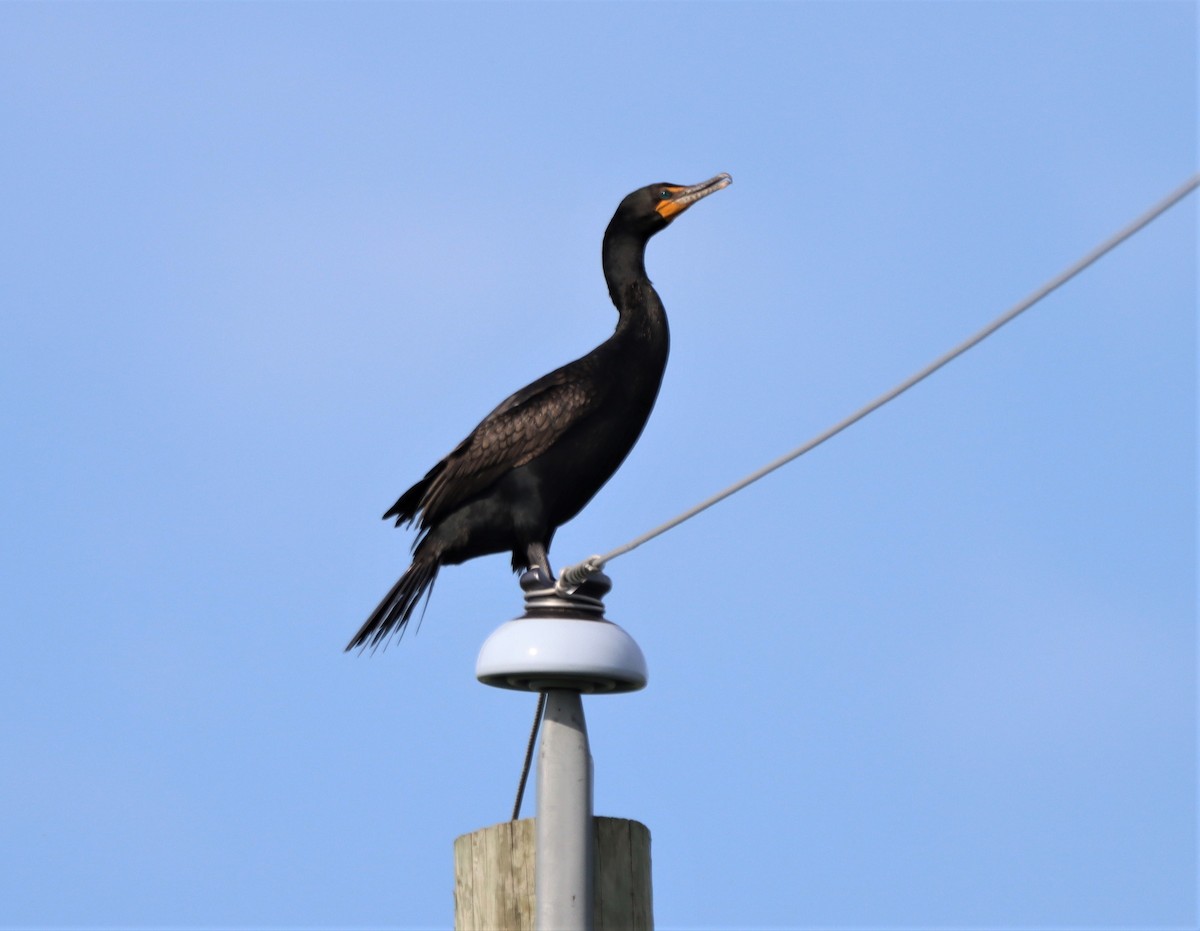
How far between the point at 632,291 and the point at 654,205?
32 centimetres

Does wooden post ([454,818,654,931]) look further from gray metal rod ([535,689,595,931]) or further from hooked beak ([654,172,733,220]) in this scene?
hooked beak ([654,172,733,220])

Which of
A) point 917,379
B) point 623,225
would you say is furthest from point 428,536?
point 917,379

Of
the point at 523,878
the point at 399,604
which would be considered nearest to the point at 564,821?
the point at 523,878

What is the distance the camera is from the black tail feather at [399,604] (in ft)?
18.5

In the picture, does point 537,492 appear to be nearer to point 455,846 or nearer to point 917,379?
point 455,846

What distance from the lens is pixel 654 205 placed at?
242 inches

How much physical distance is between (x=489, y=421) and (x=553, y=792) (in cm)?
213

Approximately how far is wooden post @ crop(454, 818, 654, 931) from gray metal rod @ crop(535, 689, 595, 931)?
1.4 inches

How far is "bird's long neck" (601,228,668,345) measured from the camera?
236 inches

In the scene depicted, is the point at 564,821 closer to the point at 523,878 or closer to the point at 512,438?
the point at 523,878

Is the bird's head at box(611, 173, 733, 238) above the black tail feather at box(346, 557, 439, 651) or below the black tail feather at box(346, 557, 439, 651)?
above

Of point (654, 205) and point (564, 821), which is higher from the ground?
point (654, 205)

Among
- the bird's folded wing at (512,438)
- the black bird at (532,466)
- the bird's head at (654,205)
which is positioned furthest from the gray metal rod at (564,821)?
the bird's head at (654,205)

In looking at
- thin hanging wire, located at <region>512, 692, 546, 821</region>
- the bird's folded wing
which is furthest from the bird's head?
thin hanging wire, located at <region>512, 692, 546, 821</region>
